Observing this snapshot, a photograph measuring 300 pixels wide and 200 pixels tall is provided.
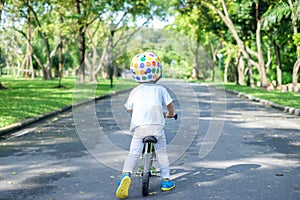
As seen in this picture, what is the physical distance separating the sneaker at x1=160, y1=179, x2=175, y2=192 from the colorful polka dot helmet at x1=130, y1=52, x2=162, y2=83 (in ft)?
3.92

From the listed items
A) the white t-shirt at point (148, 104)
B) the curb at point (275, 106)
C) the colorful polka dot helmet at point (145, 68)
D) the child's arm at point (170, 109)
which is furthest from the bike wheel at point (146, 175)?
the curb at point (275, 106)

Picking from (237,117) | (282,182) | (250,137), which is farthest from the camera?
(237,117)

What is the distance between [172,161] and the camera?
7012mm

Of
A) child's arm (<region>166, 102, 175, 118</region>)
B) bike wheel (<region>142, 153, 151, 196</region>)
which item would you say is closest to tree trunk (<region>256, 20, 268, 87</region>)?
child's arm (<region>166, 102, 175, 118</region>)

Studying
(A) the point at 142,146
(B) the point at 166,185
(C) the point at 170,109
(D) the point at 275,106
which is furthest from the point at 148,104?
(D) the point at 275,106

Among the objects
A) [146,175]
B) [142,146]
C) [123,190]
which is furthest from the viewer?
[142,146]

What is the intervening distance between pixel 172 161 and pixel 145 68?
7.58ft

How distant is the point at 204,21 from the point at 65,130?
31056 millimetres

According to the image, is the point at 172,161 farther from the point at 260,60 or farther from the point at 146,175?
the point at 260,60

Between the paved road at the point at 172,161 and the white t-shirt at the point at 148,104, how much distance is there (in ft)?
2.70

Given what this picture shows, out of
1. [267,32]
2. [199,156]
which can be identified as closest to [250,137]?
[199,156]

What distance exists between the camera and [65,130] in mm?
10359

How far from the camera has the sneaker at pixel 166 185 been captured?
5281 millimetres

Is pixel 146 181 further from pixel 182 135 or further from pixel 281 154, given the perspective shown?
pixel 182 135
